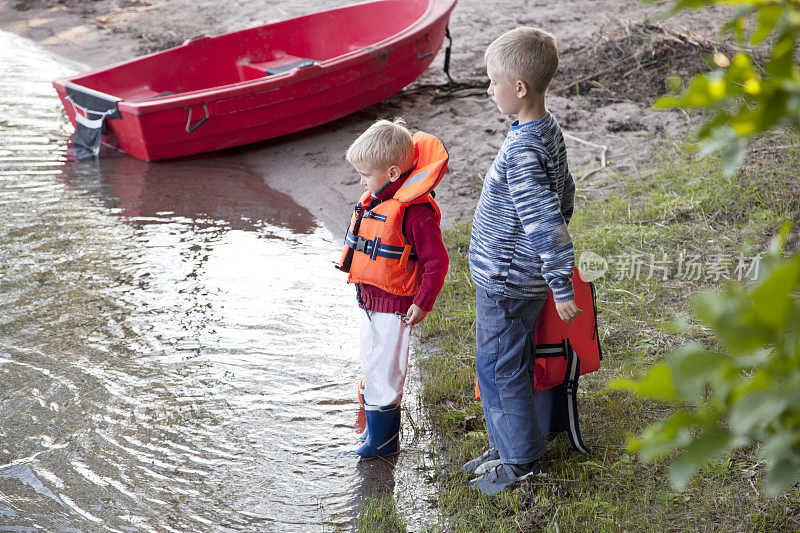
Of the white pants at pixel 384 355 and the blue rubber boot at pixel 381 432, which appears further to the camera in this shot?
the blue rubber boot at pixel 381 432

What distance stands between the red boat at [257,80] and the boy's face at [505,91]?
5.00 metres

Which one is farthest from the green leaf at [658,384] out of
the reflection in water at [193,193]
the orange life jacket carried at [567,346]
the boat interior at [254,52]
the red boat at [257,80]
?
the boat interior at [254,52]

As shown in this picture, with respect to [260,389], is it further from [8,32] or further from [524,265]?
[8,32]

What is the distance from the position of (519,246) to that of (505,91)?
580 millimetres

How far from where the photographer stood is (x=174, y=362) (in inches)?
167

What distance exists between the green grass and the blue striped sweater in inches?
29.2

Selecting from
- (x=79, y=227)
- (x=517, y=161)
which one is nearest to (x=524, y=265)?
(x=517, y=161)

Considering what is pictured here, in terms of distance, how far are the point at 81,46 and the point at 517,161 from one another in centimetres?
Answer: 1106

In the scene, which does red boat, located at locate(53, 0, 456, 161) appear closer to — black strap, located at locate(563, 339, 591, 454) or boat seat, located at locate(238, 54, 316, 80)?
boat seat, located at locate(238, 54, 316, 80)

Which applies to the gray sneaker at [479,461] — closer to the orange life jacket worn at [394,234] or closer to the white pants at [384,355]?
the white pants at [384,355]

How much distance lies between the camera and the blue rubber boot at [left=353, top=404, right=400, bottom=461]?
3.27 metres

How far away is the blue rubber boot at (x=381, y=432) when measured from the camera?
3.27 metres

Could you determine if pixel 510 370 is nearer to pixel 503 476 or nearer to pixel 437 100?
pixel 503 476

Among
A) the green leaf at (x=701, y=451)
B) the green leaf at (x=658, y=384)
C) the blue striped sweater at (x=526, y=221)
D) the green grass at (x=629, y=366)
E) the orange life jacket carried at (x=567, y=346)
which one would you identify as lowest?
the green grass at (x=629, y=366)
